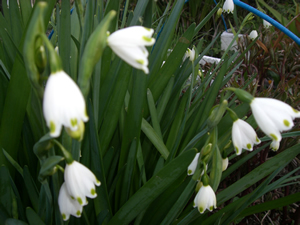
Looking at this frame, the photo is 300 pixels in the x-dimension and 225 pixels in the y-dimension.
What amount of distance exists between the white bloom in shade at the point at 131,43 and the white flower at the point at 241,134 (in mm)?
246

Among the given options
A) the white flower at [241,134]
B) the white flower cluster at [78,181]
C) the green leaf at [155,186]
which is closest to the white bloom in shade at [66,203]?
A: the white flower cluster at [78,181]

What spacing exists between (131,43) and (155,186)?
0.35 meters

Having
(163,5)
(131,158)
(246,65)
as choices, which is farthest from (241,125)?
(163,5)

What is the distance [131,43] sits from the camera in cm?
38

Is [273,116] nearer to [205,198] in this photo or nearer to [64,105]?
[205,198]

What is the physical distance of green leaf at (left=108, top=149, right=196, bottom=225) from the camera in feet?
1.89

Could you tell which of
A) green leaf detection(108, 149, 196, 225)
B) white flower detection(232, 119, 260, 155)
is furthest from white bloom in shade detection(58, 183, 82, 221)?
white flower detection(232, 119, 260, 155)

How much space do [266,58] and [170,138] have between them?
0.99m

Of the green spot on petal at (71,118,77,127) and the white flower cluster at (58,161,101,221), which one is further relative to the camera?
the white flower cluster at (58,161,101,221)

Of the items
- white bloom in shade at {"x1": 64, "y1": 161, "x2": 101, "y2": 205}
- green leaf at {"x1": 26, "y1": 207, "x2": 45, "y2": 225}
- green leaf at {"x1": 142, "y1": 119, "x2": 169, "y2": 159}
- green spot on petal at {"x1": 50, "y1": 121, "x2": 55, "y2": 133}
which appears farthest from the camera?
green leaf at {"x1": 142, "y1": 119, "x2": 169, "y2": 159}

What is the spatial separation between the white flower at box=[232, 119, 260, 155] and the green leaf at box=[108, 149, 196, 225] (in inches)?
3.3

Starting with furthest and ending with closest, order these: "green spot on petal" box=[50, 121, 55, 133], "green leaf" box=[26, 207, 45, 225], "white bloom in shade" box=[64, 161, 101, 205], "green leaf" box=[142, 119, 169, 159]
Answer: "green leaf" box=[142, 119, 169, 159] < "green leaf" box=[26, 207, 45, 225] < "white bloom in shade" box=[64, 161, 101, 205] < "green spot on petal" box=[50, 121, 55, 133]

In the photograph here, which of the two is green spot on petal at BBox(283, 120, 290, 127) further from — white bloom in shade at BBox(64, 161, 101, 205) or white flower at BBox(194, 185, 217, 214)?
white bloom in shade at BBox(64, 161, 101, 205)

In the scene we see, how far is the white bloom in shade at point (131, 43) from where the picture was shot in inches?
14.7
